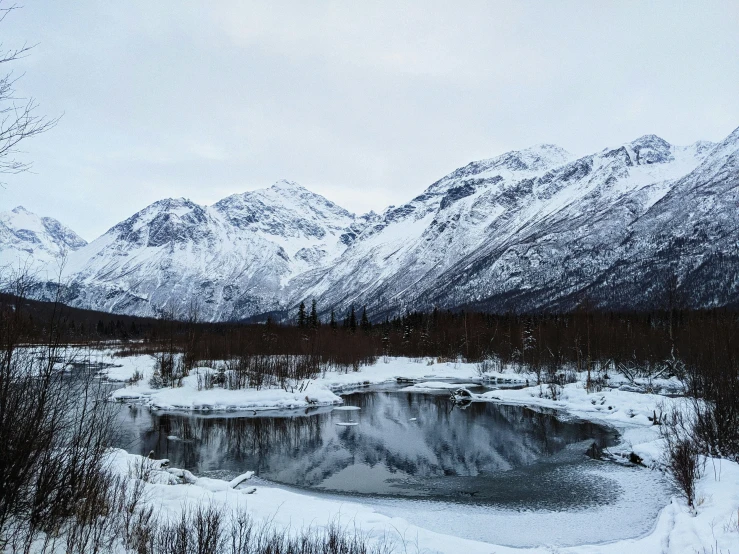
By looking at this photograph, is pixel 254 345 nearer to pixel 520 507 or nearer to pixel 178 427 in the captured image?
pixel 178 427

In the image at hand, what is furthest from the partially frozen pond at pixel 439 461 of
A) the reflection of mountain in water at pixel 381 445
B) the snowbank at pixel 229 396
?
the snowbank at pixel 229 396

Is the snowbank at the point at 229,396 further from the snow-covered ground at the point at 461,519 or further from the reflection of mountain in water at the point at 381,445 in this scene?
the snow-covered ground at the point at 461,519

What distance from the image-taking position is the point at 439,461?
22.7 m

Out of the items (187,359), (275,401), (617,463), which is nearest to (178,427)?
(275,401)

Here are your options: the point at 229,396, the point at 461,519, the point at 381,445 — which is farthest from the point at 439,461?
the point at 229,396

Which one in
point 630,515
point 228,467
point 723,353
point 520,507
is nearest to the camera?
point 630,515

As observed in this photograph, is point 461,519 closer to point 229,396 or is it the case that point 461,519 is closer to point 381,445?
point 381,445

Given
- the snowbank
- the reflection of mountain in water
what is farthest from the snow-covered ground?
the snowbank

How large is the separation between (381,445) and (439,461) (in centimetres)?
381

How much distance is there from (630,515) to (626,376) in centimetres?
3573

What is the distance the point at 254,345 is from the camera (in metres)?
53.1

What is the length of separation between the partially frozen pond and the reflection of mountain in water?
6 centimetres

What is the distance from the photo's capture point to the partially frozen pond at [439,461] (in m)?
15.3

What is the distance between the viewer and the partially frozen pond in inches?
604
